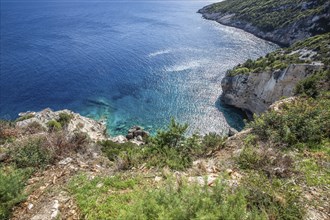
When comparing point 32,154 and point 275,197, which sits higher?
point 275,197

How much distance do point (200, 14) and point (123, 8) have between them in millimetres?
46366

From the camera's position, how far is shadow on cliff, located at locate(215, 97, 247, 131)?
39537mm

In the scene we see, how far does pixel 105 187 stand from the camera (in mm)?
8328

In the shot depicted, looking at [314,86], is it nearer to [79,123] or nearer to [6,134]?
[6,134]

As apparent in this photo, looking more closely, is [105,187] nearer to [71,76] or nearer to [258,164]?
[258,164]

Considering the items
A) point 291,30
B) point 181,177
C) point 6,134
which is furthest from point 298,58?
point 291,30

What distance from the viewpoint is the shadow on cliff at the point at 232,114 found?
39.5 meters

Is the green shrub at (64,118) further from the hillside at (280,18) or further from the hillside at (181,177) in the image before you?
the hillside at (280,18)

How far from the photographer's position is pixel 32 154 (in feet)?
34.3

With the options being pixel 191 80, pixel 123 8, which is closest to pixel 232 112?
pixel 191 80

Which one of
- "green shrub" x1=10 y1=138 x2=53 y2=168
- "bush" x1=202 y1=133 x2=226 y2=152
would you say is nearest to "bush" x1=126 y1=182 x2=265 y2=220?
"bush" x1=202 y1=133 x2=226 y2=152

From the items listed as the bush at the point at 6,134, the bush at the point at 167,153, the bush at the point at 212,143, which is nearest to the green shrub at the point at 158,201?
the bush at the point at 167,153

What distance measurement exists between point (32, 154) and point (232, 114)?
36656 mm

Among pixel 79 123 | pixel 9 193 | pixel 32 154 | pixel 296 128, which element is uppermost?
pixel 296 128
